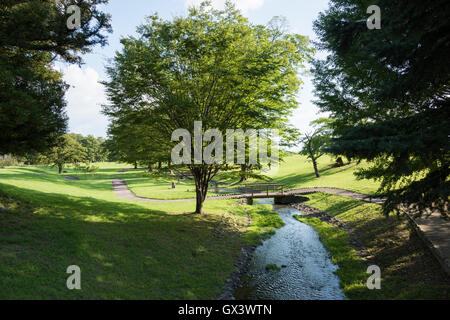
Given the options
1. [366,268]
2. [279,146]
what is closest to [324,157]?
[279,146]

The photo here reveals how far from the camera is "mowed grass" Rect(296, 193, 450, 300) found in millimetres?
6605

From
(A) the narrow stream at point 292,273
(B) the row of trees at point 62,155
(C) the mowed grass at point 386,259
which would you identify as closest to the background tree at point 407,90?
(C) the mowed grass at point 386,259

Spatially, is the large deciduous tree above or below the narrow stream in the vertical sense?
above

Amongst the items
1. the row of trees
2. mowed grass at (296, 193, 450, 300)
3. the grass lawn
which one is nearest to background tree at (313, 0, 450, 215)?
mowed grass at (296, 193, 450, 300)

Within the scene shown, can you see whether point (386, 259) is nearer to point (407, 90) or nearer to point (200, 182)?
point (407, 90)

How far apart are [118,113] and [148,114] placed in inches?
76.8

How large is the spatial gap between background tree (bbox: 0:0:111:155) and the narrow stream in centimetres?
→ 929

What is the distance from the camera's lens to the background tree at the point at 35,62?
24.0ft

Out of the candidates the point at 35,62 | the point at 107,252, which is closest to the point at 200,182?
the point at 107,252

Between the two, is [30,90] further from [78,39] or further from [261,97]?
[261,97]

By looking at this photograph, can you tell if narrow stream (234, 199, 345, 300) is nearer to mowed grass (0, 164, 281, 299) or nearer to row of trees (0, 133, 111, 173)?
mowed grass (0, 164, 281, 299)

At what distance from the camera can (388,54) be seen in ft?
17.4

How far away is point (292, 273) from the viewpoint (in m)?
9.08

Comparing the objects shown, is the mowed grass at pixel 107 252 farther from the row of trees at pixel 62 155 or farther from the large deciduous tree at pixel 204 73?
the large deciduous tree at pixel 204 73
